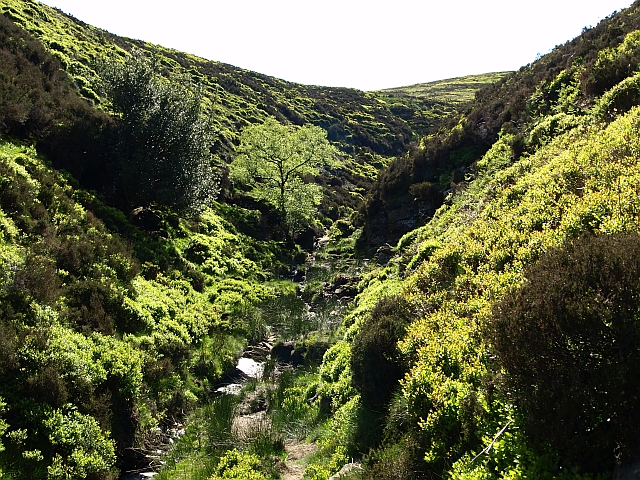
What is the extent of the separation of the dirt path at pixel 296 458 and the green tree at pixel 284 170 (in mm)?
22191

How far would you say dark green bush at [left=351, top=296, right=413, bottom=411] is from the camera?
309 inches

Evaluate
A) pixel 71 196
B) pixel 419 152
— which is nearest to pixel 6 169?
A: pixel 71 196

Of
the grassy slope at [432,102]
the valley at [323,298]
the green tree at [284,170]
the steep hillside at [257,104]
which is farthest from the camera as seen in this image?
the grassy slope at [432,102]

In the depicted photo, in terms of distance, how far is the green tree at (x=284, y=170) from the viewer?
31.8 m

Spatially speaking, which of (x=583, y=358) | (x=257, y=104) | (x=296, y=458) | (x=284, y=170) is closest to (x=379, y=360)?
(x=296, y=458)

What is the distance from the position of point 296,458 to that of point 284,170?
27671 mm

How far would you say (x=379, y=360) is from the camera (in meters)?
8.01

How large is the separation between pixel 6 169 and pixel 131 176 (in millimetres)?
6150

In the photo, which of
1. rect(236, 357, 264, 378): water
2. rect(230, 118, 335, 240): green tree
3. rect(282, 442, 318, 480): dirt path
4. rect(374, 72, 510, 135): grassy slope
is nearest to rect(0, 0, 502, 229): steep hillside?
rect(374, 72, 510, 135): grassy slope

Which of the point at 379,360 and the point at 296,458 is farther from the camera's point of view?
the point at 296,458

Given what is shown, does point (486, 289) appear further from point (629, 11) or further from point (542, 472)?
point (629, 11)

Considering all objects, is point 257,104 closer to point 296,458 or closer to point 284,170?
point 284,170

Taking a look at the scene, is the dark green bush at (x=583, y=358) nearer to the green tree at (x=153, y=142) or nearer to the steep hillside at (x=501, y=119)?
the steep hillside at (x=501, y=119)

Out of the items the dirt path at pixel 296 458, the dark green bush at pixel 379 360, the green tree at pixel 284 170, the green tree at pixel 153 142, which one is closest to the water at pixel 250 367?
the dirt path at pixel 296 458
